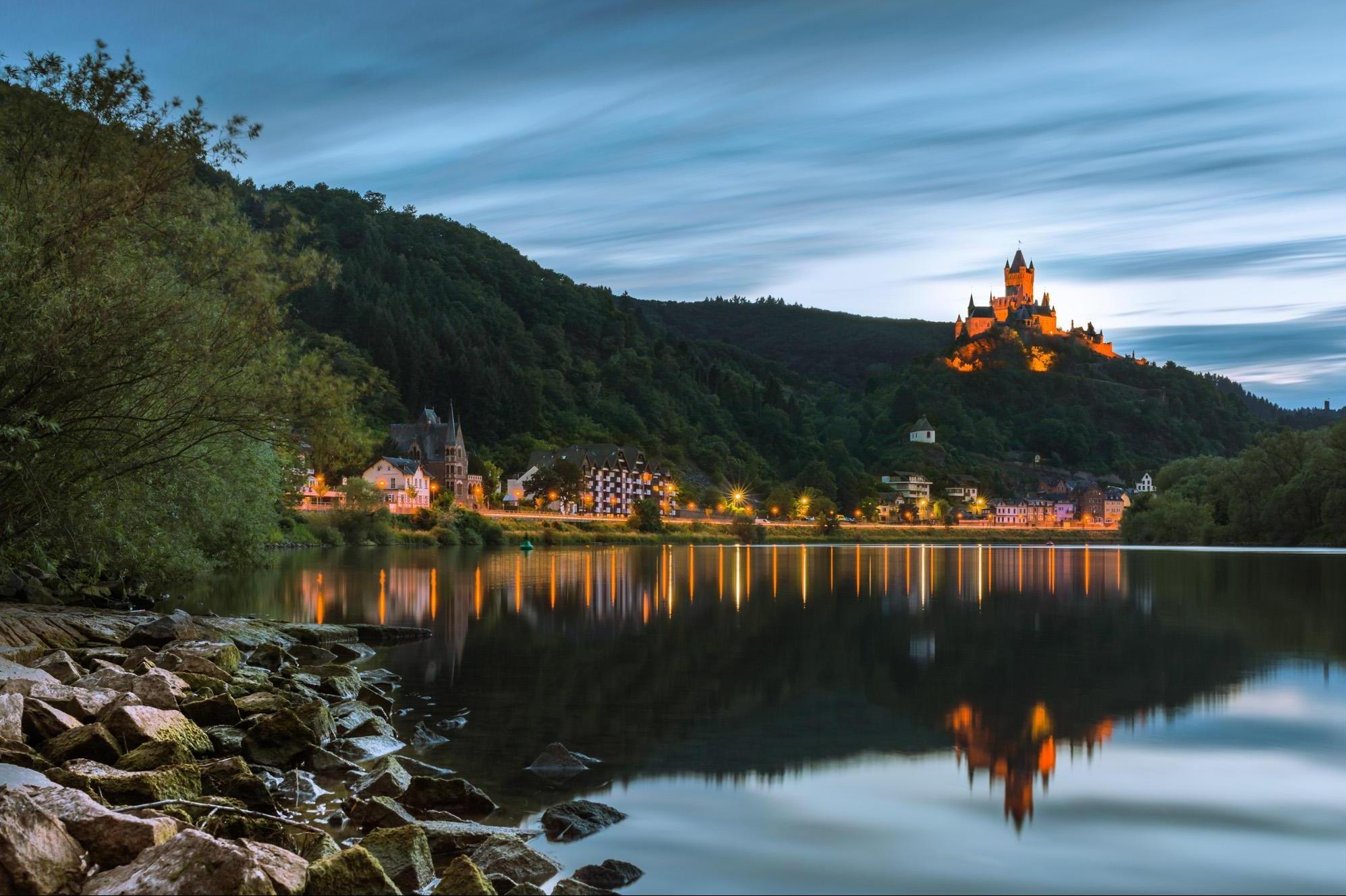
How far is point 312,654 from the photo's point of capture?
26.2 m

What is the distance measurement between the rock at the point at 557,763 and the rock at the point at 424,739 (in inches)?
82.2

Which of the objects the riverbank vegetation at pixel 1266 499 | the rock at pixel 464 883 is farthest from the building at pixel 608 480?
the rock at pixel 464 883

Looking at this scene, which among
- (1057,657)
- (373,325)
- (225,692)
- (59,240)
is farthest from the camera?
(373,325)

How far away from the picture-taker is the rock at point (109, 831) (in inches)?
351

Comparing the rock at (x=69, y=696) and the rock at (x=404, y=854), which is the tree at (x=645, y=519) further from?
the rock at (x=404, y=854)

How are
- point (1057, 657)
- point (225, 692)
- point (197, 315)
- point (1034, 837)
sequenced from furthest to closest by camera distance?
point (1057, 657), point (197, 315), point (225, 692), point (1034, 837)

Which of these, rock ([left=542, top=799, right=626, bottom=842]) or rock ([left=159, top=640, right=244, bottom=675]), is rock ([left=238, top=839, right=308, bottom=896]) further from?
rock ([left=159, top=640, right=244, bottom=675])

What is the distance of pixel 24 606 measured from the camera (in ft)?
80.0

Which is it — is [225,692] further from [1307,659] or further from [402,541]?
[402,541]

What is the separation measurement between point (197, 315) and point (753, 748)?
13.7m

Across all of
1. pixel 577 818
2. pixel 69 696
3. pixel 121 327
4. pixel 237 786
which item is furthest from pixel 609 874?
pixel 121 327

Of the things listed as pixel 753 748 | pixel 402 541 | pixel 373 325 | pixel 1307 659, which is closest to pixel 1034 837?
pixel 753 748

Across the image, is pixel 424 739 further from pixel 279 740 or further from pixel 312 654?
pixel 312 654

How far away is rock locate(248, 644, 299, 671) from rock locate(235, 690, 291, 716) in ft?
19.7
